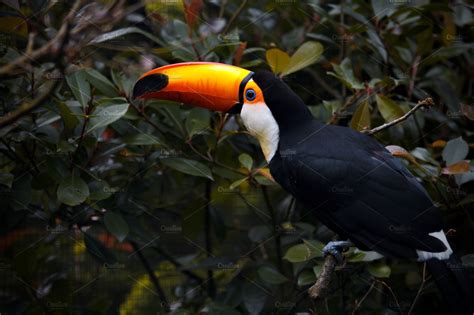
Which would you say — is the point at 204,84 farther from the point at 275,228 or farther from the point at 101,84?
the point at 275,228

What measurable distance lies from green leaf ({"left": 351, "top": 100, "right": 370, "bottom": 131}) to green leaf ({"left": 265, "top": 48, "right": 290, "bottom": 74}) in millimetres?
238

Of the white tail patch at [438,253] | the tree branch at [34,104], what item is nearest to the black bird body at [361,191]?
the white tail patch at [438,253]

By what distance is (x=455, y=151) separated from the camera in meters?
1.91

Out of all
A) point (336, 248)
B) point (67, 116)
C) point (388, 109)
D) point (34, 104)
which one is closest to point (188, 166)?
point (67, 116)

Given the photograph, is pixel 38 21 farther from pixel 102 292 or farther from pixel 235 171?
pixel 102 292

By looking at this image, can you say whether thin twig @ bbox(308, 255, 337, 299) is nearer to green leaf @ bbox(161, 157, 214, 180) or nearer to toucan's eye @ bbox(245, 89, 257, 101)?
green leaf @ bbox(161, 157, 214, 180)

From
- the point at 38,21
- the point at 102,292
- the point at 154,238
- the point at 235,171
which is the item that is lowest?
the point at 102,292

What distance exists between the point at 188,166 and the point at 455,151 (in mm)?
693

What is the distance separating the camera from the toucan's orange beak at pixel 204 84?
1.90 meters

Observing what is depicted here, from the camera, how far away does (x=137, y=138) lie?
1882mm

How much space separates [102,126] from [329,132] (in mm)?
568

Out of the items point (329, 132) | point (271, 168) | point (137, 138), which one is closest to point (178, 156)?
point (137, 138)

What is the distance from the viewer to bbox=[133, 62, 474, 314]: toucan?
1746 millimetres

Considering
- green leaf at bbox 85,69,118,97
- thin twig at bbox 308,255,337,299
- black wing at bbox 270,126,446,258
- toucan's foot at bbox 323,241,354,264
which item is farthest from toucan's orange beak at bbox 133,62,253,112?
thin twig at bbox 308,255,337,299
